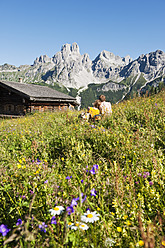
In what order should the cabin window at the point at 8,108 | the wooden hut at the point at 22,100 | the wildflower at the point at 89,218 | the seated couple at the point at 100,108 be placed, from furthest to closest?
the cabin window at the point at 8,108
the wooden hut at the point at 22,100
the seated couple at the point at 100,108
the wildflower at the point at 89,218

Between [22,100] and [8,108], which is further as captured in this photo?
[8,108]

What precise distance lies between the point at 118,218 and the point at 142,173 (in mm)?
908

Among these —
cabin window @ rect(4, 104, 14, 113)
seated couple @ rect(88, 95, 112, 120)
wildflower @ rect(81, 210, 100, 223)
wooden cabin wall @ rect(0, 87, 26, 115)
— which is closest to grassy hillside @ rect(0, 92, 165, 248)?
wildflower @ rect(81, 210, 100, 223)

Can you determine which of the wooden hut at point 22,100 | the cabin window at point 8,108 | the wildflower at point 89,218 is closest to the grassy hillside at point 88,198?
the wildflower at point 89,218

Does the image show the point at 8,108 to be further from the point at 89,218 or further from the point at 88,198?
the point at 89,218

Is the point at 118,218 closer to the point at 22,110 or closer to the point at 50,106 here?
the point at 22,110

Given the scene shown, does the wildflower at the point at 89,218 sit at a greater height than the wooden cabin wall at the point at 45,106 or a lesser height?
lesser

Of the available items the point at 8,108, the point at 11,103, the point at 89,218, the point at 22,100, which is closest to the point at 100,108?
the point at 89,218

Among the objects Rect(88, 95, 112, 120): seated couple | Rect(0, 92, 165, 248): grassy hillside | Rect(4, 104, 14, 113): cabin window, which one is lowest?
Rect(0, 92, 165, 248): grassy hillside

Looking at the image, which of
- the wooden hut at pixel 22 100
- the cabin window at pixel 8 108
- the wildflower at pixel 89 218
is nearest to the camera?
the wildflower at pixel 89 218

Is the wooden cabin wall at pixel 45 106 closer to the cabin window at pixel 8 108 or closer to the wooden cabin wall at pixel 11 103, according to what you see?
the wooden cabin wall at pixel 11 103

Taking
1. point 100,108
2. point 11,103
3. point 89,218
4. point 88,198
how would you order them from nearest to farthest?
point 89,218 → point 88,198 → point 100,108 → point 11,103

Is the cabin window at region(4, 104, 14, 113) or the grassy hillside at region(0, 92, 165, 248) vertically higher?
the cabin window at region(4, 104, 14, 113)

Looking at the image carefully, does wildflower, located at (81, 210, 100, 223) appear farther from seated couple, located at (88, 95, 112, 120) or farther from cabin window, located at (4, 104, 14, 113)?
cabin window, located at (4, 104, 14, 113)
